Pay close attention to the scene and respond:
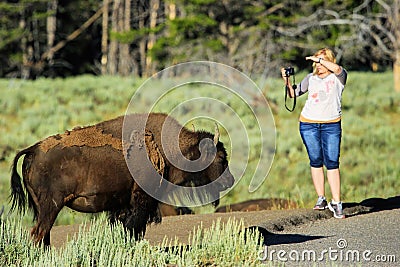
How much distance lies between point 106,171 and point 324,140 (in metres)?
2.99

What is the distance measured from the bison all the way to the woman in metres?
1.36

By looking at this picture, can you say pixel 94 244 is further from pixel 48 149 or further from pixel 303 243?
pixel 303 243

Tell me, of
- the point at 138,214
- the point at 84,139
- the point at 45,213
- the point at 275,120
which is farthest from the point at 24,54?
the point at 45,213

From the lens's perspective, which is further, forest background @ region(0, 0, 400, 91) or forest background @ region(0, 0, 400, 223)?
forest background @ region(0, 0, 400, 91)

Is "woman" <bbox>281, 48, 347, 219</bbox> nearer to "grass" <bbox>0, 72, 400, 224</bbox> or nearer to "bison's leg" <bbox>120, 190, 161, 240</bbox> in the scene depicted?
"bison's leg" <bbox>120, 190, 161, 240</bbox>

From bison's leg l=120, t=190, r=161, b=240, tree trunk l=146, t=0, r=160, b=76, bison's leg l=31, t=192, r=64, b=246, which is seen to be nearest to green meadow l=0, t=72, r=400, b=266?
bison's leg l=31, t=192, r=64, b=246

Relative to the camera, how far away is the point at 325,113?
917 cm

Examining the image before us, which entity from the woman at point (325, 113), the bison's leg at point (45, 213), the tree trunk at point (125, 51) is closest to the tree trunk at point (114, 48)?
the tree trunk at point (125, 51)

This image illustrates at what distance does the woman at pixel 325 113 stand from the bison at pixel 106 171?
4.45 ft

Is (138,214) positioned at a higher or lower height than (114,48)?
lower

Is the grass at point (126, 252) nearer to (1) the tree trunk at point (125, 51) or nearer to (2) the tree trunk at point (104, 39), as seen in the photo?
(1) the tree trunk at point (125, 51)

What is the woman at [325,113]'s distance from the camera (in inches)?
360

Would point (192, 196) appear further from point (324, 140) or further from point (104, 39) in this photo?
point (104, 39)

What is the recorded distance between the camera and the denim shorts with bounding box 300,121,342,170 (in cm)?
926
